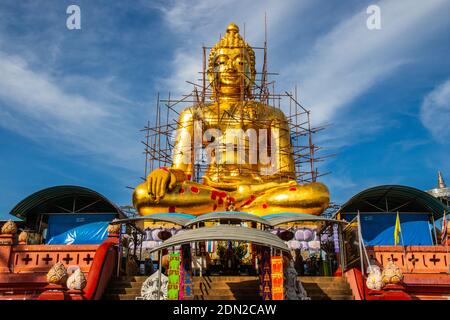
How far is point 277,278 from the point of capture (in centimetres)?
852

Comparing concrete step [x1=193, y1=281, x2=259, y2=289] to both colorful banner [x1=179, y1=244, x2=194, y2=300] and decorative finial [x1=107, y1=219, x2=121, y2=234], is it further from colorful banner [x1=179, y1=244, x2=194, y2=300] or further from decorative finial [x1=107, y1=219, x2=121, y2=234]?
decorative finial [x1=107, y1=219, x2=121, y2=234]

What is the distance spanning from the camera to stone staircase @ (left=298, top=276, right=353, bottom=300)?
32.9 ft

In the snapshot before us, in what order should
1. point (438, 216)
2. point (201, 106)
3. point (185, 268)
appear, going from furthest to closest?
point (201, 106) → point (438, 216) → point (185, 268)

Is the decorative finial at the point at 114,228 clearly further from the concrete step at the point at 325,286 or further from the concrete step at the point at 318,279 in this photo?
the concrete step at the point at 325,286

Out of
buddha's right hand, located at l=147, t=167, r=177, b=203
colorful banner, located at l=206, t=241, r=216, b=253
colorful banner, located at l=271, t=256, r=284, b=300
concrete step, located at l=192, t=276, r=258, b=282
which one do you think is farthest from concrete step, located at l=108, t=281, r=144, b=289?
buddha's right hand, located at l=147, t=167, r=177, b=203

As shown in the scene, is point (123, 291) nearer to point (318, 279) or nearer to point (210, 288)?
point (210, 288)

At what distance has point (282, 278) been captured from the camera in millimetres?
8492

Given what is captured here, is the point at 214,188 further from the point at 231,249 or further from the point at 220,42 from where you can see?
the point at 220,42

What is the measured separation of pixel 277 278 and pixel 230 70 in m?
13.0

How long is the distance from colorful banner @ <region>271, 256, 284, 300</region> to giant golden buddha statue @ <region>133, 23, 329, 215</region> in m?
5.17

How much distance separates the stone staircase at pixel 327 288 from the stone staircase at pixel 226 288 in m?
1.05
